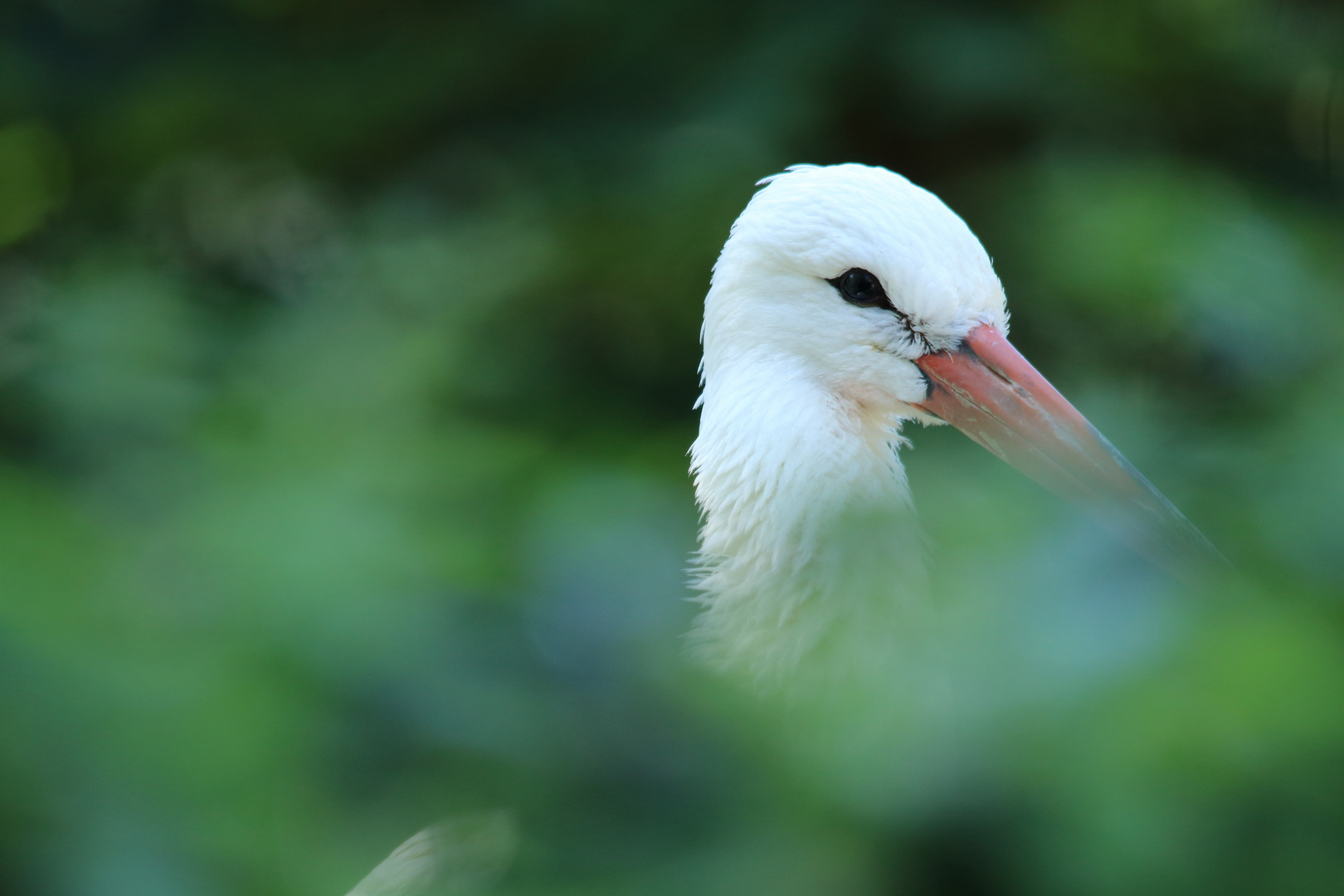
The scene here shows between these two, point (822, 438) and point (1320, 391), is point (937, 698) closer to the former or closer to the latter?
point (1320, 391)

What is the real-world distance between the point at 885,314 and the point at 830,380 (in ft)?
0.55

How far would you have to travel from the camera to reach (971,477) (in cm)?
92

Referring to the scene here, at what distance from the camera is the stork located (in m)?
2.04

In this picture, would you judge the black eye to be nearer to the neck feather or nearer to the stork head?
the stork head

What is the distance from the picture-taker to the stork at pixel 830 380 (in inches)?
80.2

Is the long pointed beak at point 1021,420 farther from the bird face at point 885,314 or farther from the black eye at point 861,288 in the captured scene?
the black eye at point 861,288

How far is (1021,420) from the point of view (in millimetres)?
2094

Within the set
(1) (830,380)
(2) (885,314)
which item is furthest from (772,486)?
(2) (885,314)

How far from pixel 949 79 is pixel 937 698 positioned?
307cm

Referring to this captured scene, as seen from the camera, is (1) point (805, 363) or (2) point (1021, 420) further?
(1) point (805, 363)

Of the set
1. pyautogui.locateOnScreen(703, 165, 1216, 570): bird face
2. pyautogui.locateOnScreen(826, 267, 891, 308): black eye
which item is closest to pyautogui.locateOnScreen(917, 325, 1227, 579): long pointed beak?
pyautogui.locateOnScreen(703, 165, 1216, 570): bird face

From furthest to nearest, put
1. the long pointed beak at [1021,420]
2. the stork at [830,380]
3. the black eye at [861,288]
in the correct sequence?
the black eye at [861,288] < the stork at [830,380] < the long pointed beak at [1021,420]

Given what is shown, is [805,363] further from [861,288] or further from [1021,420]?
[1021,420]

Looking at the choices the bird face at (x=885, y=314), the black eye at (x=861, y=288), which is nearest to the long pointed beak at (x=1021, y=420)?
the bird face at (x=885, y=314)
